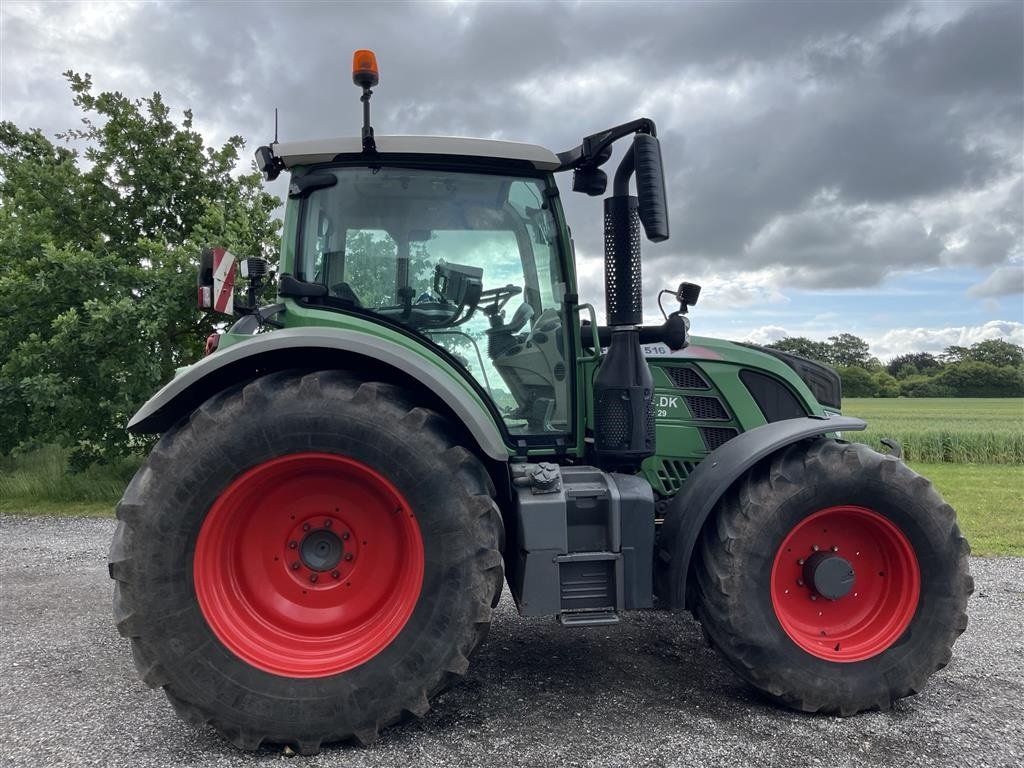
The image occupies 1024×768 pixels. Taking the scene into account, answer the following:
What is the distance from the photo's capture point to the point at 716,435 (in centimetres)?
366

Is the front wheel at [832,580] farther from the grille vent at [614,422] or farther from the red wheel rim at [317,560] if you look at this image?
the red wheel rim at [317,560]

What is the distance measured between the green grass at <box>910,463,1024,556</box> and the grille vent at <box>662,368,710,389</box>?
4.76 m

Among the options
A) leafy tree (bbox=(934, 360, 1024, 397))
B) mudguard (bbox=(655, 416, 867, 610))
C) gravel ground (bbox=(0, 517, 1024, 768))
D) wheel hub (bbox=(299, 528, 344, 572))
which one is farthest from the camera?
leafy tree (bbox=(934, 360, 1024, 397))

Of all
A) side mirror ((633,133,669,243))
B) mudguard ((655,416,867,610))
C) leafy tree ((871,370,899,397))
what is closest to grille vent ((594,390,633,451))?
mudguard ((655,416,867,610))

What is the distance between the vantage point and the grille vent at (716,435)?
3645 mm

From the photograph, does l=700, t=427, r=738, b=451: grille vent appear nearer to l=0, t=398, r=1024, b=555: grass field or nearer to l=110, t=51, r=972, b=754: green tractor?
l=110, t=51, r=972, b=754: green tractor

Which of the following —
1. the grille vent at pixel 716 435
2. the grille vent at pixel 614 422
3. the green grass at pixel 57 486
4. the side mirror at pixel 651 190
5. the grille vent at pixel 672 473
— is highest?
the side mirror at pixel 651 190

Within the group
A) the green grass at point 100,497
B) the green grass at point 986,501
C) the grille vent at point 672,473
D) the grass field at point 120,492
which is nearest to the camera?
the grille vent at point 672,473

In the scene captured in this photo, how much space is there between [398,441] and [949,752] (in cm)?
232

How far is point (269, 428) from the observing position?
262cm

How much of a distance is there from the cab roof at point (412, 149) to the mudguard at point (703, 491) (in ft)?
5.01

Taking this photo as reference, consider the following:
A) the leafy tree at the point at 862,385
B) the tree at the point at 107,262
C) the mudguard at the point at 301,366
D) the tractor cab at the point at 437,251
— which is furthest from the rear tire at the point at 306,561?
the leafy tree at the point at 862,385

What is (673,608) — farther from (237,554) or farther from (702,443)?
(237,554)

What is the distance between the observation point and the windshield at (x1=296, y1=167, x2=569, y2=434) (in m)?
3.13
